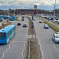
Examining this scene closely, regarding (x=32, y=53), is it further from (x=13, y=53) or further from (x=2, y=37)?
(x=2, y=37)

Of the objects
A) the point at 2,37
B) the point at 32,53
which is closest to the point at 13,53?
the point at 32,53

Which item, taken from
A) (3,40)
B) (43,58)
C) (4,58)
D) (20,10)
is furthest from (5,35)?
(20,10)

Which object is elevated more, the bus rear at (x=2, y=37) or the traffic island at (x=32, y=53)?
the bus rear at (x=2, y=37)

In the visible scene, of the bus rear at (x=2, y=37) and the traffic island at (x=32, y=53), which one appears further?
the bus rear at (x=2, y=37)

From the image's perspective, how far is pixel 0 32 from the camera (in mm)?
19719

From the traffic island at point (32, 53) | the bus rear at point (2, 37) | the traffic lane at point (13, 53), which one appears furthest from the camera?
the bus rear at point (2, 37)

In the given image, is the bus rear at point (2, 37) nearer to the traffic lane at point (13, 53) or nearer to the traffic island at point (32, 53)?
the traffic lane at point (13, 53)

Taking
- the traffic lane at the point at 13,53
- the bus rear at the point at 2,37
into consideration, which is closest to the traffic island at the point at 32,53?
the traffic lane at the point at 13,53

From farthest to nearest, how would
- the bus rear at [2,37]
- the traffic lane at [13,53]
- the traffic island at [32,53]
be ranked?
the bus rear at [2,37] < the traffic lane at [13,53] < the traffic island at [32,53]

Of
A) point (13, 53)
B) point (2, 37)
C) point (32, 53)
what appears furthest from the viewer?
point (2, 37)

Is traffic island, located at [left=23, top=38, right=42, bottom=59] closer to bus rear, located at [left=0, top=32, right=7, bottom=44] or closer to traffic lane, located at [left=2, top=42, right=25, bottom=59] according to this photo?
traffic lane, located at [left=2, top=42, right=25, bottom=59]

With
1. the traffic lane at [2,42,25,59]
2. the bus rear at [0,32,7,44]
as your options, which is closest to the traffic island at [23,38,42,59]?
the traffic lane at [2,42,25,59]

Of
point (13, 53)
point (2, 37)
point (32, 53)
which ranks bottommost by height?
point (13, 53)

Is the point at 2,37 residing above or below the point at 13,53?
above
